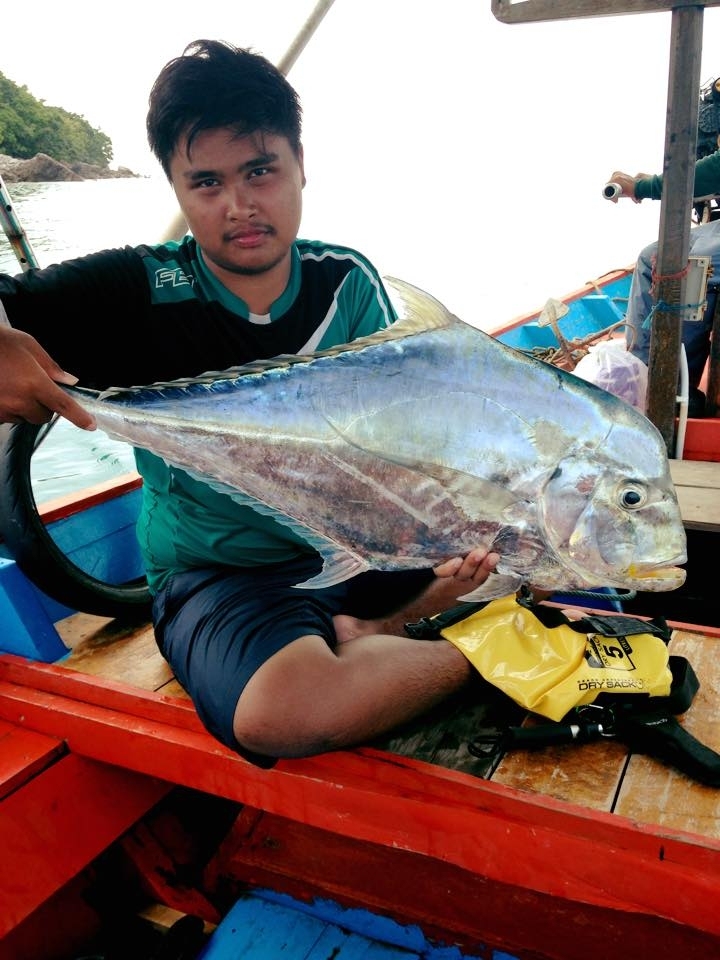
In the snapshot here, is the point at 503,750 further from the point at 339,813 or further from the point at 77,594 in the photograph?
the point at 77,594

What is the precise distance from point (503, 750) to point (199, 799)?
1.19 metres

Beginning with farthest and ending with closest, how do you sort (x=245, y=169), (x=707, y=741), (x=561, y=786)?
(x=245, y=169)
(x=707, y=741)
(x=561, y=786)

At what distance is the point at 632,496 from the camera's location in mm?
1271

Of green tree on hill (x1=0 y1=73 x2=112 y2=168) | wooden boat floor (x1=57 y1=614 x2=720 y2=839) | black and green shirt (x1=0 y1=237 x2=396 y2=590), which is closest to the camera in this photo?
wooden boat floor (x1=57 y1=614 x2=720 y2=839)

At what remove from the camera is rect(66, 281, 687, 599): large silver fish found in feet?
4.21

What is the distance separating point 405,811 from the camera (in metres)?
1.43

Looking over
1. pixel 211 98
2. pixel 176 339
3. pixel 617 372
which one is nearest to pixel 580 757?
→ pixel 176 339

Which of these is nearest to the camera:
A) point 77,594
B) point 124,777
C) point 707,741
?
point 707,741

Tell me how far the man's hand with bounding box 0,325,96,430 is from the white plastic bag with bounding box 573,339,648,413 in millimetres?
2837

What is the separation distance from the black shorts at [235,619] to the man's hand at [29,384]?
0.64 m

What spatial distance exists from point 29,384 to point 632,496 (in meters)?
1.25

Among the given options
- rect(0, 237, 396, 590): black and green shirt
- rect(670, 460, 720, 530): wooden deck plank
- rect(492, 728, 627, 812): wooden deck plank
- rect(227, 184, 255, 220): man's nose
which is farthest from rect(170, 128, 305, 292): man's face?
rect(670, 460, 720, 530): wooden deck plank

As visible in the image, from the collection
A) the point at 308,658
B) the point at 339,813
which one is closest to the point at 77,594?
the point at 308,658

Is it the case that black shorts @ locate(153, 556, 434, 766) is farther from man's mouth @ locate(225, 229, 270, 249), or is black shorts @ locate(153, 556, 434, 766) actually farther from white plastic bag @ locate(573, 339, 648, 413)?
white plastic bag @ locate(573, 339, 648, 413)
